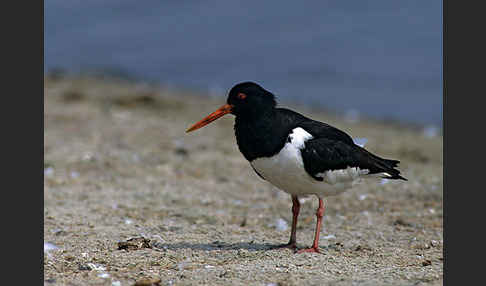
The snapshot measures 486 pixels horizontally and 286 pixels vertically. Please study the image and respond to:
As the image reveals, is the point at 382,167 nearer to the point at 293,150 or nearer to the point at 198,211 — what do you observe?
the point at 293,150

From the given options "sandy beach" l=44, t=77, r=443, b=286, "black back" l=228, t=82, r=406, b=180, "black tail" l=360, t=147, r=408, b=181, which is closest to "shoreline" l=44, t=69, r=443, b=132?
"sandy beach" l=44, t=77, r=443, b=286

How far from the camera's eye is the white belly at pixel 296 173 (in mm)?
4727

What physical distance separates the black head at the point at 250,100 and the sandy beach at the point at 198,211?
3.64ft

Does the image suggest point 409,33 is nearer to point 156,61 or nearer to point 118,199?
point 156,61

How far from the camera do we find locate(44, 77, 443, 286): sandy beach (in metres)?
4.32

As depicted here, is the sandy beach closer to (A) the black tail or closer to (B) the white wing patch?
(A) the black tail

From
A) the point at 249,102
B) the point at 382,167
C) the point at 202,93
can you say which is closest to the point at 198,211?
the point at 249,102

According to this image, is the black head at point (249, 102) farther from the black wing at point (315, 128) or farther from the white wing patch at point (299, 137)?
the white wing patch at point (299, 137)

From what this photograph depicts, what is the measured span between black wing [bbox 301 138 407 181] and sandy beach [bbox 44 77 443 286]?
653 millimetres

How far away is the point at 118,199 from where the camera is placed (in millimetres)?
6742

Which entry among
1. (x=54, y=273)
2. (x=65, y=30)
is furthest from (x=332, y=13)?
(x=54, y=273)

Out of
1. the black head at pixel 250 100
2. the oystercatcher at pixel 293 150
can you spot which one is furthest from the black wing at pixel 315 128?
the black head at pixel 250 100

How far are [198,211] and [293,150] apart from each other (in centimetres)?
206

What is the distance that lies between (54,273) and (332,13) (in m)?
15.7
